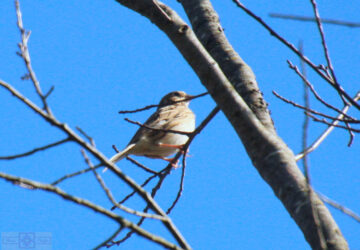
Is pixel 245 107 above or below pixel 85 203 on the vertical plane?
above

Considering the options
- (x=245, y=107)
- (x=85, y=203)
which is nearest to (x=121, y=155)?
(x=245, y=107)

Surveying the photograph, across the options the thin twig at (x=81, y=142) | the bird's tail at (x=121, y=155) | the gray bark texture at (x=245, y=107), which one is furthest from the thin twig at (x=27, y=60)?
the bird's tail at (x=121, y=155)

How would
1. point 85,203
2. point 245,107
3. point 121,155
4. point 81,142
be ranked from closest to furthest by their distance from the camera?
point 85,203, point 81,142, point 245,107, point 121,155

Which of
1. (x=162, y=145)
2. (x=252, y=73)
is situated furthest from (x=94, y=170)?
(x=162, y=145)

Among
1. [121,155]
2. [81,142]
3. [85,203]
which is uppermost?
[121,155]

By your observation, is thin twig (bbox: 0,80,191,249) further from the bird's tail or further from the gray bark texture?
the bird's tail

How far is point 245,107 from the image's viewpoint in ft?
11.2

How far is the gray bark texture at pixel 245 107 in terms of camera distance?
291cm

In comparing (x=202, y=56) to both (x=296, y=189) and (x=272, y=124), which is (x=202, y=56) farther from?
(x=296, y=189)

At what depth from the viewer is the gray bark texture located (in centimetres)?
291

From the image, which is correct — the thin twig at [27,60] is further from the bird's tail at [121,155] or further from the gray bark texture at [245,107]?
the bird's tail at [121,155]

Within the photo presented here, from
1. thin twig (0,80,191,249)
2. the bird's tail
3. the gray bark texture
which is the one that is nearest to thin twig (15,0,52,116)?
thin twig (0,80,191,249)

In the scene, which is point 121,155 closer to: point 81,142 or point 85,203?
point 81,142

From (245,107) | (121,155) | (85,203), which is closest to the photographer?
(85,203)
